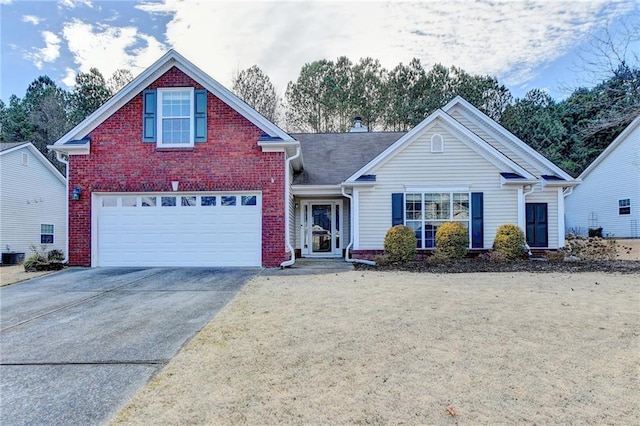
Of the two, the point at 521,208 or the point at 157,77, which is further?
the point at 521,208

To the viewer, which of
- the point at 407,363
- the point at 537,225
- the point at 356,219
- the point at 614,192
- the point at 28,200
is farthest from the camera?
the point at 614,192

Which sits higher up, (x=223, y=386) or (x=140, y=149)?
(x=140, y=149)

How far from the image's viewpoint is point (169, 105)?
11.4 metres

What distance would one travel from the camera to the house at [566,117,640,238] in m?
19.6

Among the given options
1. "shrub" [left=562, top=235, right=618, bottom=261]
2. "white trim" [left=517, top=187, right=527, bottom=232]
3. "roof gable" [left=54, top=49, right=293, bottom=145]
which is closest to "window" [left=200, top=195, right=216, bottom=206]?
"roof gable" [left=54, top=49, right=293, bottom=145]

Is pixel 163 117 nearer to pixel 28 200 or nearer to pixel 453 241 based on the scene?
pixel 453 241

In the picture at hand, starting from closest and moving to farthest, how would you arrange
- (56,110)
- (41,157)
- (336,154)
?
(336,154) → (41,157) → (56,110)

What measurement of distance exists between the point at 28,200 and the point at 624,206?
30644 mm

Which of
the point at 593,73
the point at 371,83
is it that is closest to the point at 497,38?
the point at 593,73

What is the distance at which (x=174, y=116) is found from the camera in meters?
11.4

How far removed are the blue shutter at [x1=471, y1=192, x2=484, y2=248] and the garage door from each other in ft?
21.9

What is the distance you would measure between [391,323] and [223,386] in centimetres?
255

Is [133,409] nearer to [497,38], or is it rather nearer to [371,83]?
[497,38]

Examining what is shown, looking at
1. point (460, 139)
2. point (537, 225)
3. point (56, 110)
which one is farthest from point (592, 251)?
point (56, 110)
